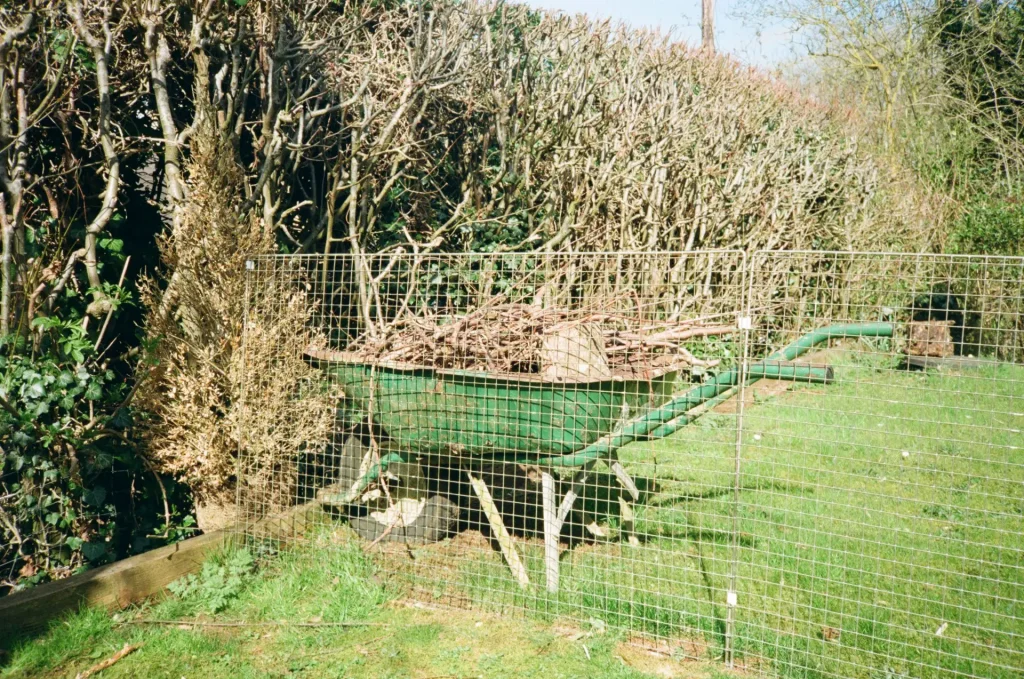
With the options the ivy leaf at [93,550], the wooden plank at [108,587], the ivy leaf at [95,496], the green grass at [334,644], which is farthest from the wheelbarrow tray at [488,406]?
the ivy leaf at [93,550]

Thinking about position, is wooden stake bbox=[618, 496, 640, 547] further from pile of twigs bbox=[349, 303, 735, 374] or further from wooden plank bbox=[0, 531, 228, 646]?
wooden plank bbox=[0, 531, 228, 646]

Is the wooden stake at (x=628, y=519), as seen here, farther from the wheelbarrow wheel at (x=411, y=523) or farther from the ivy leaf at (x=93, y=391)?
the ivy leaf at (x=93, y=391)

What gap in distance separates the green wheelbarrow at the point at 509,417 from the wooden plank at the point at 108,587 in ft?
2.31

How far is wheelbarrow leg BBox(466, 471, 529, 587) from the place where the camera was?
3.54 m

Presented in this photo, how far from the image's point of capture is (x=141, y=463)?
3.92 metres

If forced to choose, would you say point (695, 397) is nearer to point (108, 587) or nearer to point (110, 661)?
point (110, 661)

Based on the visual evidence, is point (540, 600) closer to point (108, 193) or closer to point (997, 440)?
point (108, 193)

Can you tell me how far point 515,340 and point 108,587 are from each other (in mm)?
2165

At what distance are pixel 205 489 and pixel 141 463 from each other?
0.37 meters

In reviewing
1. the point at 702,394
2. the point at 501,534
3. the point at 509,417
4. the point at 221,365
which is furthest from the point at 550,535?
the point at 221,365

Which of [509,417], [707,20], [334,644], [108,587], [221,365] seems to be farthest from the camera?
[707,20]

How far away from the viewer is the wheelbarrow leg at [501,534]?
11.6ft

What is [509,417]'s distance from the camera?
11.4ft

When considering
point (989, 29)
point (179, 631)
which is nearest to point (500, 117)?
point (179, 631)
